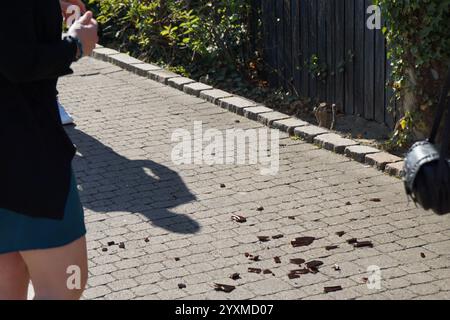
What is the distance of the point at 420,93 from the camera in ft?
24.8

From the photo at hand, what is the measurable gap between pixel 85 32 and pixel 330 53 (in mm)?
5449

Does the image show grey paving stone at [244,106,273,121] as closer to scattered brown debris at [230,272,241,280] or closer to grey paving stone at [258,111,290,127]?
grey paving stone at [258,111,290,127]

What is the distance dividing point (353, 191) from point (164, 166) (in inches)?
62.4

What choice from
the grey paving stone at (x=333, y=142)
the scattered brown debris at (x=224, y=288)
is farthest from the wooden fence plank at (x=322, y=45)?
the scattered brown debris at (x=224, y=288)

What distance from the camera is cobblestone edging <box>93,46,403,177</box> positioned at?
7659 mm

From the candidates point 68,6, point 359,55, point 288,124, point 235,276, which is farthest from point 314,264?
point 359,55

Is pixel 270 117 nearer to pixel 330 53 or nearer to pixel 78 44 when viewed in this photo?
pixel 330 53

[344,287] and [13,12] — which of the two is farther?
[344,287]

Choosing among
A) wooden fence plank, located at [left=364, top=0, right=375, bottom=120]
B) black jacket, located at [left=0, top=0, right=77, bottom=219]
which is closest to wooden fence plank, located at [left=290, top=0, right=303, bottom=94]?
wooden fence plank, located at [left=364, top=0, right=375, bottom=120]

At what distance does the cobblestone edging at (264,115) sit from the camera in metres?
7.66

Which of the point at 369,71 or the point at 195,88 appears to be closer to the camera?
the point at 369,71

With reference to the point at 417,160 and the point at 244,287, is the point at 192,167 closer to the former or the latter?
the point at 244,287

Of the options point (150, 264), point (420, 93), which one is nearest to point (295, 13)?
point (420, 93)

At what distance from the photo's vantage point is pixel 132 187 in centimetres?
749
